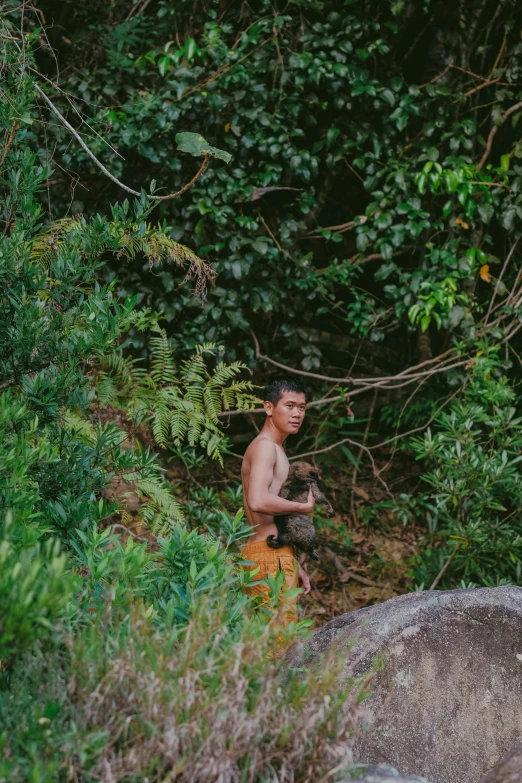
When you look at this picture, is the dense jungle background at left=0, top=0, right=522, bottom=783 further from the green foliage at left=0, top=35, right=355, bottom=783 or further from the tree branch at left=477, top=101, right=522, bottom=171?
the green foliage at left=0, top=35, right=355, bottom=783

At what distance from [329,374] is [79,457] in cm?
407

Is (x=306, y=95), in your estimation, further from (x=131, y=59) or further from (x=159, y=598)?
(x=159, y=598)

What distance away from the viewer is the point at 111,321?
3.30 meters

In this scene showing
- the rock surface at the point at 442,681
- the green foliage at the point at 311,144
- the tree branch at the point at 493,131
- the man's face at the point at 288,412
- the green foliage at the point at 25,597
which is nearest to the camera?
the green foliage at the point at 25,597

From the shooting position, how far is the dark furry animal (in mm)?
4188

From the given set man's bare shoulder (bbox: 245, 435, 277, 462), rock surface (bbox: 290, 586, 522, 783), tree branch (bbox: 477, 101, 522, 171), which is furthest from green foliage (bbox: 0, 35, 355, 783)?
tree branch (bbox: 477, 101, 522, 171)

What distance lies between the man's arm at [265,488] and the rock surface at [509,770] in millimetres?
1544

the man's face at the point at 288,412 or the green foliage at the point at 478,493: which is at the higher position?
the man's face at the point at 288,412

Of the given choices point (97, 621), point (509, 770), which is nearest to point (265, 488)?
point (509, 770)

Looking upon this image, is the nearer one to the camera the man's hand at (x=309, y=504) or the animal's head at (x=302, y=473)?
the man's hand at (x=309, y=504)

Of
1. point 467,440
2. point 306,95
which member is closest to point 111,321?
point 467,440

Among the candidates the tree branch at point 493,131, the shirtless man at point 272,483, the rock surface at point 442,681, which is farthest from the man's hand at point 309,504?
the tree branch at point 493,131

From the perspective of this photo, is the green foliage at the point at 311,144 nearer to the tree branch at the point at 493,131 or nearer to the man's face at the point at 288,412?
the tree branch at the point at 493,131

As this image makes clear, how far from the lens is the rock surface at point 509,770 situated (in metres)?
2.75
